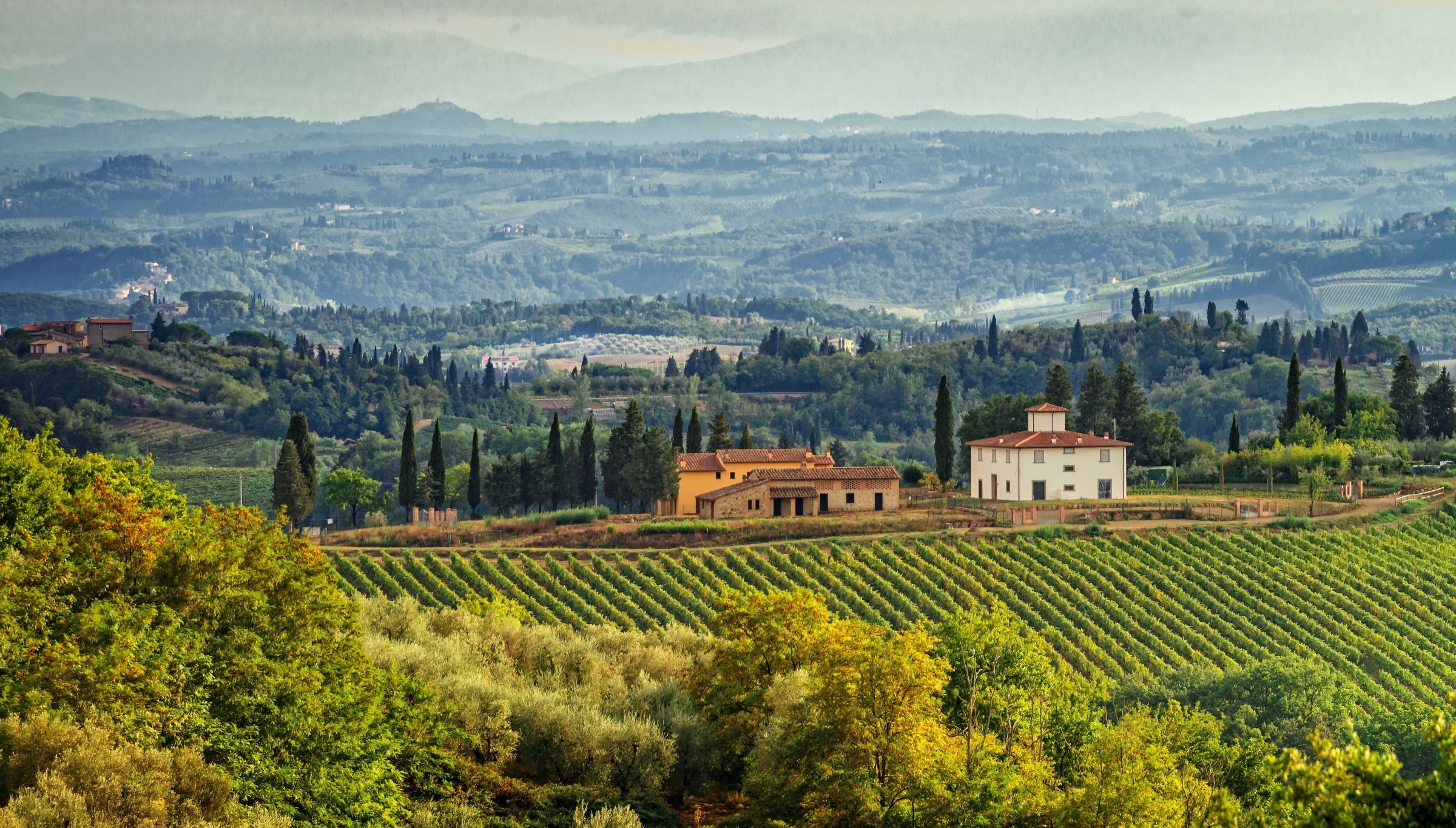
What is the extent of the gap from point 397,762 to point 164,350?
162m

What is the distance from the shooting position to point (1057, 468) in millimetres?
79125

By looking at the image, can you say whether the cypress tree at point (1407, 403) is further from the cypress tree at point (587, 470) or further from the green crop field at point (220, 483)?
the green crop field at point (220, 483)

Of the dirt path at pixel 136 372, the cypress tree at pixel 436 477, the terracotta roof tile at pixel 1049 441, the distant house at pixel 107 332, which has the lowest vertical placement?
the dirt path at pixel 136 372

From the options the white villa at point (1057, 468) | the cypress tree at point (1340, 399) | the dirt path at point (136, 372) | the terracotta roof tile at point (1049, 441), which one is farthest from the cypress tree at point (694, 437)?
the dirt path at point (136, 372)

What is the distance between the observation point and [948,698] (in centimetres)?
4281

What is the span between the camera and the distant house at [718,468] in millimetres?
80500

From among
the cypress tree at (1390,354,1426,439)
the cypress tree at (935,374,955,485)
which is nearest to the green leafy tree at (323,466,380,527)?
the cypress tree at (935,374,955,485)

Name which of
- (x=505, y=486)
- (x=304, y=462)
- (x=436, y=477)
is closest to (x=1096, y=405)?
(x=505, y=486)

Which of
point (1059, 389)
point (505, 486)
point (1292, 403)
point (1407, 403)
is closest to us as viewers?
point (505, 486)

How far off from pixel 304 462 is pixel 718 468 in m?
19.8

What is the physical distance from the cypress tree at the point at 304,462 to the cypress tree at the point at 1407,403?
56.9m

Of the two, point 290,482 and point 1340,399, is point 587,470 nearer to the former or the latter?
point 290,482

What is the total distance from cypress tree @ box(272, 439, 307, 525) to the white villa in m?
29.3

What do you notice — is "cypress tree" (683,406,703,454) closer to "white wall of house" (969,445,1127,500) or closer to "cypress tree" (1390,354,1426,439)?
"white wall of house" (969,445,1127,500)
